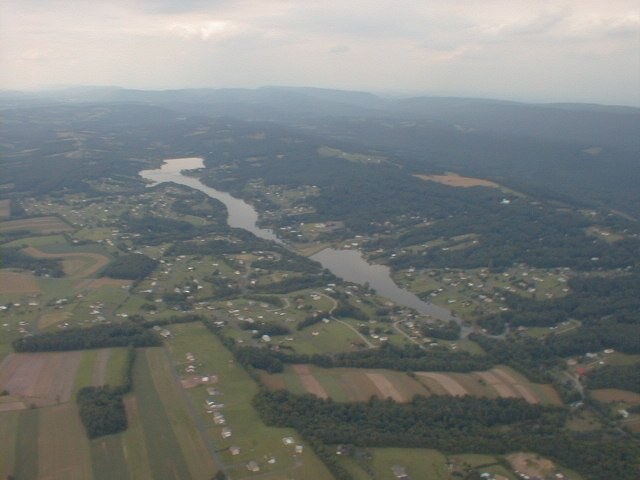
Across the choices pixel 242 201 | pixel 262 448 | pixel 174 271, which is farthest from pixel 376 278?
pixel 242 201

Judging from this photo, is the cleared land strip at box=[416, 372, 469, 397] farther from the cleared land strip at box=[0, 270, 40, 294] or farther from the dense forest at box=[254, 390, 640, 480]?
the cleared land strip at box=[0, 270, 40, 294]

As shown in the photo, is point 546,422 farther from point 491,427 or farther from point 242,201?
point 242,201

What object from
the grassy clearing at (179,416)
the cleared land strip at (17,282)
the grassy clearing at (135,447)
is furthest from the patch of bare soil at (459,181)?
the grassy clearing at (135,447)

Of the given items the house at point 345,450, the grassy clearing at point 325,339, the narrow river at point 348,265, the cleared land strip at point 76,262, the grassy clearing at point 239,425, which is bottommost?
the narrow river at point 348,265

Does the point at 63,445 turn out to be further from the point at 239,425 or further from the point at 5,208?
the point at 5,208

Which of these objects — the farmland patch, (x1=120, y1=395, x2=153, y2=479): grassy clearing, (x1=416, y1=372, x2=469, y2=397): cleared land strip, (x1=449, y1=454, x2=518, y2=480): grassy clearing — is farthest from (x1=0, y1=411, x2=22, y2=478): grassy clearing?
the farmland patch

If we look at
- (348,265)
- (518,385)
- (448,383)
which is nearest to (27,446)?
(448,383)

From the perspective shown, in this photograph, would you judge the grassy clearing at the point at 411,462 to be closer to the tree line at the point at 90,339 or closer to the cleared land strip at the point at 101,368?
the cleared land strip at the point at 101,368
